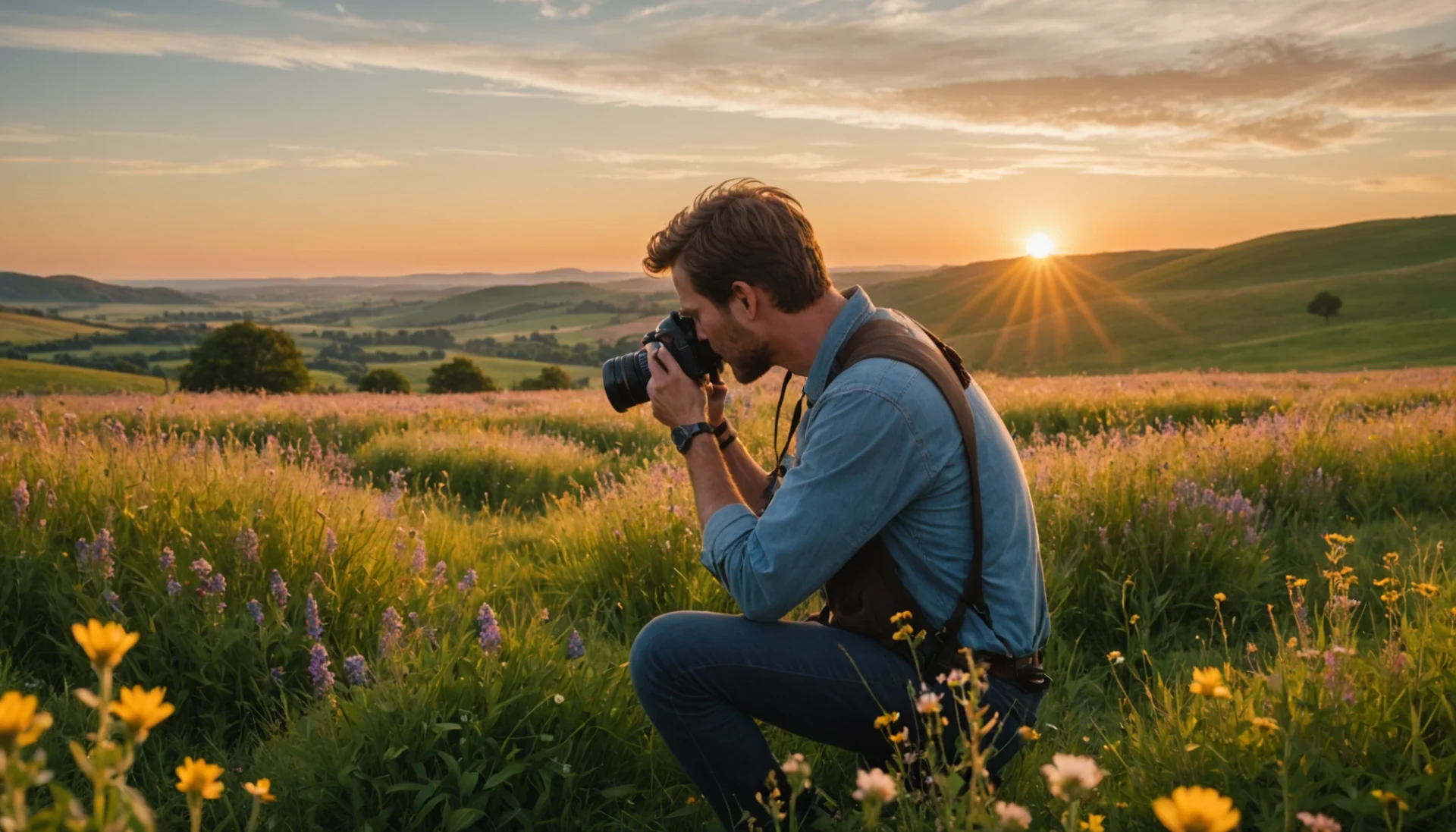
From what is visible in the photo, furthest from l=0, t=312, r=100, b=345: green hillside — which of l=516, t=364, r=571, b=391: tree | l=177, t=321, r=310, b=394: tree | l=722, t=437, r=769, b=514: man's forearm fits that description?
l=722, t=437, r=769, b=514: man's forearm

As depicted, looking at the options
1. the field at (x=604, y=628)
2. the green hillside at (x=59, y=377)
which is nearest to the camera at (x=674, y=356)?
the field at (x=604, y=628)

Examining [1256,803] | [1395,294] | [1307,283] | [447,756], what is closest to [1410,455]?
[1256,803]

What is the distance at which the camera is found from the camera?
3512 mm

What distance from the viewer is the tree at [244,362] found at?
5047cm

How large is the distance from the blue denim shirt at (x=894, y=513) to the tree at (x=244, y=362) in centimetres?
5285

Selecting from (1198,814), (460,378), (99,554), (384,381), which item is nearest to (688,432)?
(1198,814)

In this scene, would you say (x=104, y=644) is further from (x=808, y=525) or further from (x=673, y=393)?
(x=673, y=393)

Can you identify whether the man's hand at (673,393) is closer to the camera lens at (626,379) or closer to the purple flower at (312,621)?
the camera lens at (626,379)

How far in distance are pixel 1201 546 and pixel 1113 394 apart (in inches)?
377

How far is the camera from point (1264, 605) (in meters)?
5.53

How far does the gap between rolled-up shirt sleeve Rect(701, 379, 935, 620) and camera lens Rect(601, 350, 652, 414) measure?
1011 millimetres

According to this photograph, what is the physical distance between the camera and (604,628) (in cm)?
472

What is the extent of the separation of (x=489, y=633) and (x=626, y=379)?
1.10 meters

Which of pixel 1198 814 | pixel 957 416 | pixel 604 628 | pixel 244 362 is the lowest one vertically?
pixel 244 362
